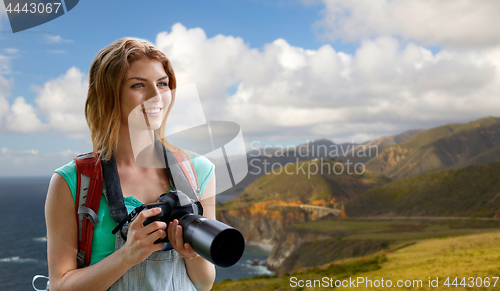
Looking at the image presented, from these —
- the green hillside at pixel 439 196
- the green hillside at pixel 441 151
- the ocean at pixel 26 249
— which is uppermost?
the green hillside at pixel 441 151

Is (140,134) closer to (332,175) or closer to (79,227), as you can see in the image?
(79,227)

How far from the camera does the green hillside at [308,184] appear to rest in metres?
30.9

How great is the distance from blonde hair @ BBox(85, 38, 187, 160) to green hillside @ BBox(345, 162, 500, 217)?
29.3 meters

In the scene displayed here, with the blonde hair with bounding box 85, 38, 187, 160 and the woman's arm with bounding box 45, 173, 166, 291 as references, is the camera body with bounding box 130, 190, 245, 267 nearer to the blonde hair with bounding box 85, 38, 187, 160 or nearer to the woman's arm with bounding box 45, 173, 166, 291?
the woman's arm with bounding box 45, 173, 166, 291

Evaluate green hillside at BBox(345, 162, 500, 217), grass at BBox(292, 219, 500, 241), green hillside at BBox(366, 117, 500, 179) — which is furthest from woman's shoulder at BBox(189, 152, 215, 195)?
green hillside at BBox(366, 117, 500, 179)

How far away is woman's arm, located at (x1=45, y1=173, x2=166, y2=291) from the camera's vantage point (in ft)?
2.88

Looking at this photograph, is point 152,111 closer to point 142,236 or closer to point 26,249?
point 142,236

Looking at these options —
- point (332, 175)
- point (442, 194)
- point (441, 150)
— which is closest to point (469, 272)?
point (442, 194)

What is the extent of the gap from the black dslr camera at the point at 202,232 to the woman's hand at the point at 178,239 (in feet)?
0.04

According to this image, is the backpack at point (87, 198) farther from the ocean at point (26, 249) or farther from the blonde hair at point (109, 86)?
the ocean at point (26, 249)

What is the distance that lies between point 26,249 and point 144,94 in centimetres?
4270

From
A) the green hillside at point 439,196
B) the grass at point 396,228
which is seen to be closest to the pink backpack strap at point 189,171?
the grass at point 396,228

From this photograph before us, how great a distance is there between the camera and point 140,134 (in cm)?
114

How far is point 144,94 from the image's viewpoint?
105cm
